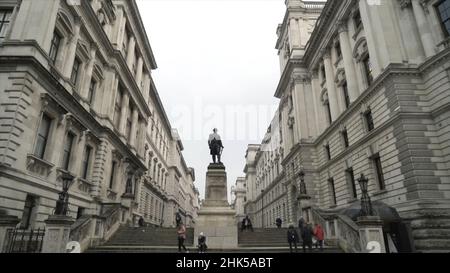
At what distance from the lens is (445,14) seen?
17688 mm

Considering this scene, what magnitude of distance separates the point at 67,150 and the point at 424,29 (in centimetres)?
2528

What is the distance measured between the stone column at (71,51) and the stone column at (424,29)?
77.2 ft

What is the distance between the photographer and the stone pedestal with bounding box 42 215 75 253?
1129cm

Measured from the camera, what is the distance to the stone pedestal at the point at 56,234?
37.0 feet

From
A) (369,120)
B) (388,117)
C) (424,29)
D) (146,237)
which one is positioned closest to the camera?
(424,29)

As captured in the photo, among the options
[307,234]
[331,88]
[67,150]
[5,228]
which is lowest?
[307,234]

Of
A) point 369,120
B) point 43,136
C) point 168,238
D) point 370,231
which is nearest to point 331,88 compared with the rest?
point 369,120

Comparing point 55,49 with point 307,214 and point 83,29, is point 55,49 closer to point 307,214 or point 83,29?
point 83,29

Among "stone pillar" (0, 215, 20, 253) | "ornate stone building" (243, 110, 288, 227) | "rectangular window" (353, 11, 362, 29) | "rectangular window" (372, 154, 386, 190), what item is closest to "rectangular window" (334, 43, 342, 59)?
"rectangular window" (353, 11, 362, 29)

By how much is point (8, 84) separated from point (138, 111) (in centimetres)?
2090

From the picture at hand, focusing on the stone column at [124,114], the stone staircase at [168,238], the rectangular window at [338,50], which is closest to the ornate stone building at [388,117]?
the rectangular window at [338,50]

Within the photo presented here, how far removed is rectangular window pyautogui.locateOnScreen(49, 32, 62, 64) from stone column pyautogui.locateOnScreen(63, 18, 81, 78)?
0.73 m

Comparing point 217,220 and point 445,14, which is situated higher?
point 445,14

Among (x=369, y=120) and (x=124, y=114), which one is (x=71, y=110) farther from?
(x=369, y=120)
